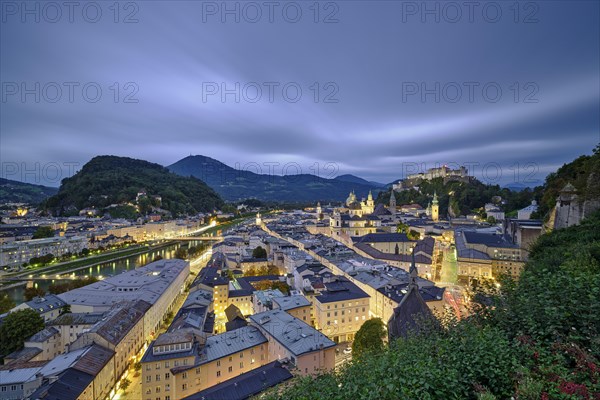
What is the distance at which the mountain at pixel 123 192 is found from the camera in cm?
9300

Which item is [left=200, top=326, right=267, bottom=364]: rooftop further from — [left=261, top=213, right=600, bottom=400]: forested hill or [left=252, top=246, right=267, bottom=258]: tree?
[left=252, top=246, right=267, bottom=258]: tree

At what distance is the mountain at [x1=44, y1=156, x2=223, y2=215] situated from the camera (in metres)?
93.0

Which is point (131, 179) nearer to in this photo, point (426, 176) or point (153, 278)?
point (153, 278)

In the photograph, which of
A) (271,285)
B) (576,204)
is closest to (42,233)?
(271,285)

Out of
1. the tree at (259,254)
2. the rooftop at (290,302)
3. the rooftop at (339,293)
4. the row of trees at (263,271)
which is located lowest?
the row of trees at (263,271)

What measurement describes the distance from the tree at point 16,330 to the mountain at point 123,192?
80.9 m

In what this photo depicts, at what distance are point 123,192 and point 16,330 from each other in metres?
89.4

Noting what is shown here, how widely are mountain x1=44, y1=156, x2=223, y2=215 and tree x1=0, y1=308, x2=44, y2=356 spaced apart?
8092cm

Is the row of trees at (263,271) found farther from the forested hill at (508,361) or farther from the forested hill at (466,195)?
the forested hill at (466,195)

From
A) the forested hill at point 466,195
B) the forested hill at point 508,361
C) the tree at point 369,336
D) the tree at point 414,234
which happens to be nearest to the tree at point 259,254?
the tree at point 414,234

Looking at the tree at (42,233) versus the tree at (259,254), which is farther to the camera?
the tree at (42,233)

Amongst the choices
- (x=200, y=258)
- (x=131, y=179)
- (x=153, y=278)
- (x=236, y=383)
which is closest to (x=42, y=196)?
(x=131, y=179)

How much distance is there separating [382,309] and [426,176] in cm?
8669

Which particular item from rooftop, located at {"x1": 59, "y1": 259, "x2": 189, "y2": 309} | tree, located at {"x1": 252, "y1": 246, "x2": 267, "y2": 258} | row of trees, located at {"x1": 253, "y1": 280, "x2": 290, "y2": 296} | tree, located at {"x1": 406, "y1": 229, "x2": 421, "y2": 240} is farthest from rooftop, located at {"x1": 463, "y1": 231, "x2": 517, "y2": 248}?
rooftop, located at {"x1": 59, "y1": 259, "x2": 189, "y2": 309}
